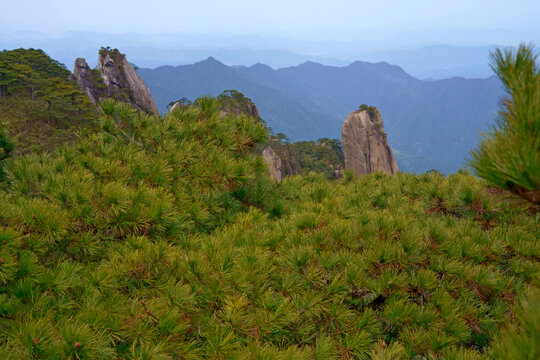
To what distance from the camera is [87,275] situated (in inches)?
84.0

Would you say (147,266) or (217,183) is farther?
(217,183)

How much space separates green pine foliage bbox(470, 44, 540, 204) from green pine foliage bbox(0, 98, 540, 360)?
0.84ft

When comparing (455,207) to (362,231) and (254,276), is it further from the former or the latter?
(254,276)

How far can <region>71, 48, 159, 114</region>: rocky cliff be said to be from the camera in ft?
132

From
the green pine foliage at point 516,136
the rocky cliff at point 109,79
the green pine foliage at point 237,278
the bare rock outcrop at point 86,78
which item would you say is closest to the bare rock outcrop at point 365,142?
the rocky cliff at point 109,79

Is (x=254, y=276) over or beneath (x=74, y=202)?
beneath

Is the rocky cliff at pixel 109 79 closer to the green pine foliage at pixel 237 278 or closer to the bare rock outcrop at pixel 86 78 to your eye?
the bare rock outcrop at pixel 86 78

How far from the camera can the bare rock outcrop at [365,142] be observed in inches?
1677

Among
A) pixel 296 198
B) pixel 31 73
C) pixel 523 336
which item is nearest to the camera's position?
pixel 523 336

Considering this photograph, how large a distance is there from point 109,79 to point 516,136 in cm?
4764

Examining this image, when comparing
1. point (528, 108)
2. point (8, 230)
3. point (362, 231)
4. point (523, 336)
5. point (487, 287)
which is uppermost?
point (528, 108)

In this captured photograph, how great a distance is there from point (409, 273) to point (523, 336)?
1611 millimetres

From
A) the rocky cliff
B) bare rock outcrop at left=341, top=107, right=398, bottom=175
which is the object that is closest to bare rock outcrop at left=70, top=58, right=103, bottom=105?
the rocky cliff

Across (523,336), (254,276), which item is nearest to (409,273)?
(254,276)
